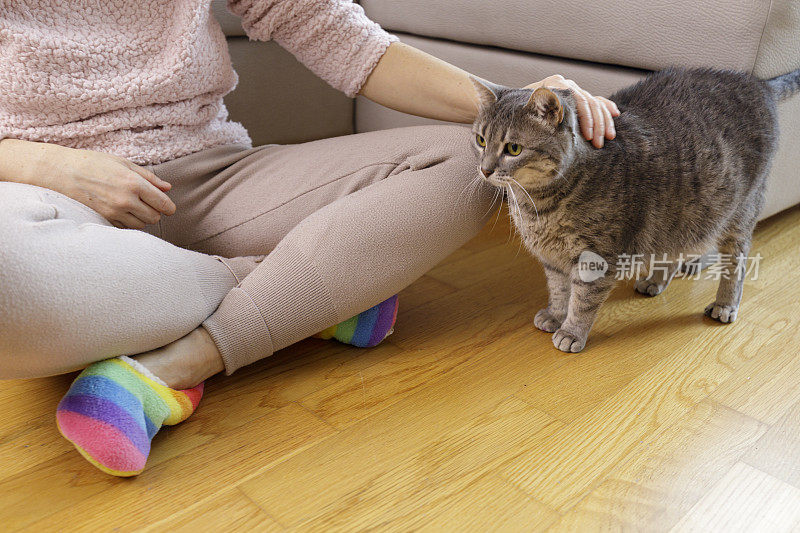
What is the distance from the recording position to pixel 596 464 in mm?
844

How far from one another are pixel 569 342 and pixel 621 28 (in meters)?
0.65

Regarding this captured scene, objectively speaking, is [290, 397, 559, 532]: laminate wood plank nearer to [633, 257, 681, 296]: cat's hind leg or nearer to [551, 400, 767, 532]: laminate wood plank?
[551, 400, 767, 532]: laminate wood plank

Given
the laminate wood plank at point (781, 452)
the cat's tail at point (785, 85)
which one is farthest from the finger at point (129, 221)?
the cat's tail at point (785, 85)

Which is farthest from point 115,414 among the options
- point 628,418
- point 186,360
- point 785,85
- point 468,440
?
point 785,85

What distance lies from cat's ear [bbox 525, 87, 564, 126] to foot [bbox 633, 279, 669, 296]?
0.51m

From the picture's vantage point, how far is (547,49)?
1.45 meters

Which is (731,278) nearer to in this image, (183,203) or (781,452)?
(781,452)

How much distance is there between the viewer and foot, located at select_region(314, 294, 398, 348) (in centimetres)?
107

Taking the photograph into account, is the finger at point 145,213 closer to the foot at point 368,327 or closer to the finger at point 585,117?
the foot at point 368,327

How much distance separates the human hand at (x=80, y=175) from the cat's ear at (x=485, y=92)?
54cm

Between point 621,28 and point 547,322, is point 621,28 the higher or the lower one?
the higher one

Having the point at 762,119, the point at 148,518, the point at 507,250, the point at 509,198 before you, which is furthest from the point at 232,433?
the point at 762,119

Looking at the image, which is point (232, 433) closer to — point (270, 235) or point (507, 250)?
point (270, 235)

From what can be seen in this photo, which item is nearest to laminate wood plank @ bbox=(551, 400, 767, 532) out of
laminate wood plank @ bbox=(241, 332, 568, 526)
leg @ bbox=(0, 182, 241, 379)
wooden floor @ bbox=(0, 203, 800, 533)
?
wooden floor @ bbox=(0, 203, 800, 533)
